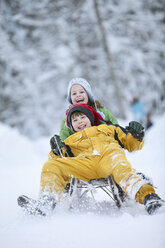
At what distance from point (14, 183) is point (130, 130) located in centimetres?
248

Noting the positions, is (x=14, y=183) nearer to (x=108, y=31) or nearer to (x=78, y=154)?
(x=78, y=154)

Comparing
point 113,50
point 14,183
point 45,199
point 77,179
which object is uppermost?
point 113,50

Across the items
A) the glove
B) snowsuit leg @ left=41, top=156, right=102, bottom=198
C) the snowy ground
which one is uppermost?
the glove

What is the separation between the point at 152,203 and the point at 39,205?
906mm

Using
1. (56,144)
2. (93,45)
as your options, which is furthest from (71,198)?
(93,45)

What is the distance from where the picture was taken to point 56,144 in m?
2.39

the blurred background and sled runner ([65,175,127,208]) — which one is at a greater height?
the blurred background

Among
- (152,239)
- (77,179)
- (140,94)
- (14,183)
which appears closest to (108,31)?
(140,94)

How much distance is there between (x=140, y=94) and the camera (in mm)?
13977

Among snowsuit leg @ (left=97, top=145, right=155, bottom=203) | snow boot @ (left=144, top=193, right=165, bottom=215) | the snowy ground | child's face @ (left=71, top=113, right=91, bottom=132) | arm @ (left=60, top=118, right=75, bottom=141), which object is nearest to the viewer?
the snowy ground

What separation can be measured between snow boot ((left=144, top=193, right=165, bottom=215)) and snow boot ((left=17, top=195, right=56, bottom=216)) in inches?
30.8

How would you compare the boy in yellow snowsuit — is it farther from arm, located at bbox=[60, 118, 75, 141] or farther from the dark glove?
arm, located at bbox=[60, 118, 75, 141]

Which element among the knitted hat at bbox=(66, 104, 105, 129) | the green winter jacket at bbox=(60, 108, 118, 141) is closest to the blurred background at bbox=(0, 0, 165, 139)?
the green winter jacket at bbox=(60, 108, 118, 141)

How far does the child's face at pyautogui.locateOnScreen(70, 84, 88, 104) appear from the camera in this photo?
11.0 feet
